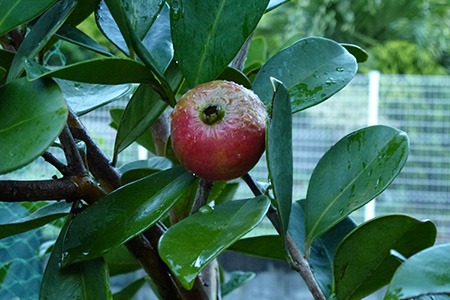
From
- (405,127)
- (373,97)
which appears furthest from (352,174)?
(405,127)

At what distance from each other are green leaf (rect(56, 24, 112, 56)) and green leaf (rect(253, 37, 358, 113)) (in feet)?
0.39

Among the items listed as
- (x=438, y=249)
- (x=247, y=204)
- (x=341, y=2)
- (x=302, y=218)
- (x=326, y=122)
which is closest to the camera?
(x=438, y=249)

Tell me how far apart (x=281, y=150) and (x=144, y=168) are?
0.18m

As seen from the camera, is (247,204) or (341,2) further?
(341,2)

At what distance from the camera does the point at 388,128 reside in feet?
1.59

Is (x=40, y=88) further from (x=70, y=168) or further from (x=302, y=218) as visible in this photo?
(x=302, y=218)

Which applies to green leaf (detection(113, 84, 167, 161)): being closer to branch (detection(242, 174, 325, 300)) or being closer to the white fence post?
branch (detection(242, 174, 325, 300))

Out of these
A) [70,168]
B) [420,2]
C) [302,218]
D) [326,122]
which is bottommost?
[420,2]

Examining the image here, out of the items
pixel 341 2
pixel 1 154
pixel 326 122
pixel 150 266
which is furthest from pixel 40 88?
pixel 341 2

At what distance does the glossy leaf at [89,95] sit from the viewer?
0.58 m

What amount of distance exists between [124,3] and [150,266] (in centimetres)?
20

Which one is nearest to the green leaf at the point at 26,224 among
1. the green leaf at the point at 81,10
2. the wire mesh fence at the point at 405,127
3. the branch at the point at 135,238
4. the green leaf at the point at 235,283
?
the branch at the point at 135,238

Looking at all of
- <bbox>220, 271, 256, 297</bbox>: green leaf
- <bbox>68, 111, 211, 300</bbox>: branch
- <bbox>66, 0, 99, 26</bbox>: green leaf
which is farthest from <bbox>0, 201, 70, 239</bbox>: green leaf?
<bbox>220, 271, 256, 297</bbox>: green leaf

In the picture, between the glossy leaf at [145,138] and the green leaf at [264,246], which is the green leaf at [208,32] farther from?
the glossy leaf at [145,138]
